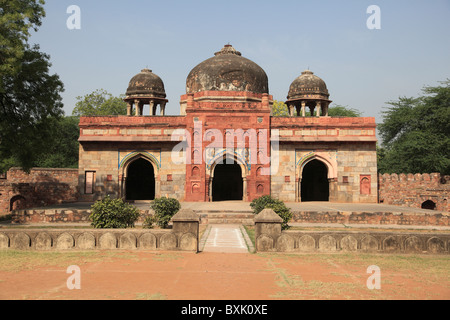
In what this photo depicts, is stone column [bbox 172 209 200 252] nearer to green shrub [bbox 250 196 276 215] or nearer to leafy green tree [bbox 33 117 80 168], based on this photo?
green shrub [bbox 250 196 276 215]

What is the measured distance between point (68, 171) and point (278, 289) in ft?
71.3

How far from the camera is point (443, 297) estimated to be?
5.41 metres

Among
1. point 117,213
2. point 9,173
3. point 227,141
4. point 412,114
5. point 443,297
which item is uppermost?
point 412,114

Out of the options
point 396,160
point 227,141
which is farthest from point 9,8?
point 396,160

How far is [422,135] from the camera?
87.1 ft

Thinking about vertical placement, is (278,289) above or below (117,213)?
below

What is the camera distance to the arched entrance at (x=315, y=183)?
2578 cm

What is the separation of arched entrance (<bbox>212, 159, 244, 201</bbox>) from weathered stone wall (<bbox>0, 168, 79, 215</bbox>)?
→ 9.06m

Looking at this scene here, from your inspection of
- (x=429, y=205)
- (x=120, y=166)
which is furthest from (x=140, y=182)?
(x=429, y=205)

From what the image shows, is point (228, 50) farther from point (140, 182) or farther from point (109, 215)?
point (109, 215)

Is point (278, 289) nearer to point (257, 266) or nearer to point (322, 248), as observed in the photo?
point (257, 266)

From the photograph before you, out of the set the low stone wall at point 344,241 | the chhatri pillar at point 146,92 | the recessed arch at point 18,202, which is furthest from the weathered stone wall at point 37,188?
the low stone wall at point 344,241

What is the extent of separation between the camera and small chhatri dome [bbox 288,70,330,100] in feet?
84.6

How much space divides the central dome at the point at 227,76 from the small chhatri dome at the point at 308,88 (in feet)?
6.52
